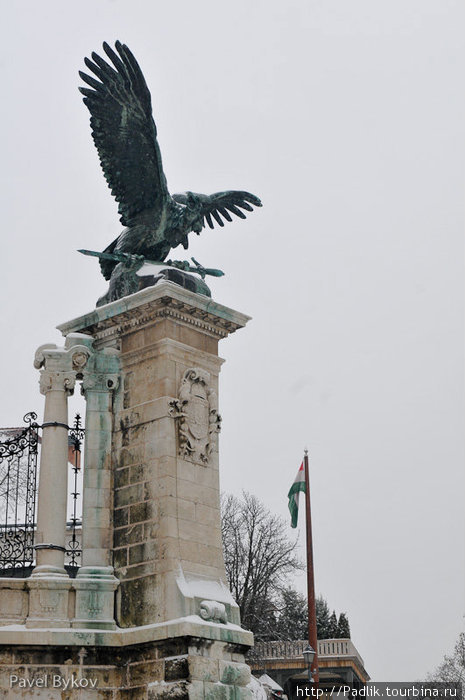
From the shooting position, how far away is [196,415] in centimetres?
1053

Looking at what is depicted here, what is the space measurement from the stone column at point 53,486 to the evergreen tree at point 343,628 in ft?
129

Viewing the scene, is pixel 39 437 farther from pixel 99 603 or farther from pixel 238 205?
pixel 238 205

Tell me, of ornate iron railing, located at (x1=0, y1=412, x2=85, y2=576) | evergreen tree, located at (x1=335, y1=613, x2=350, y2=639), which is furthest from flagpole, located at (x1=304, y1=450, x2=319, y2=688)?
evergreen tree, located at (x1=335, y1=613, x2=350, y2=639)

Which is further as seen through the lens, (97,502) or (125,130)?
(125,130)

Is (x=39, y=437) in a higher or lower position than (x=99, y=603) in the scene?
higher

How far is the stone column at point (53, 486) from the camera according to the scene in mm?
9820

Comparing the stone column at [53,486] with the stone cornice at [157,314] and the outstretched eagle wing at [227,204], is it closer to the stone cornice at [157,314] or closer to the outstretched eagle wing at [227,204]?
the stone cornice at [157,314]

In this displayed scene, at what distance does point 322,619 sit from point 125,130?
145 feet

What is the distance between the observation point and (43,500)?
10.3 metres

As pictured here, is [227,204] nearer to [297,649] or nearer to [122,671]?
[122,671]

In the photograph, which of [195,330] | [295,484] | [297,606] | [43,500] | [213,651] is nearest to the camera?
[213,651]

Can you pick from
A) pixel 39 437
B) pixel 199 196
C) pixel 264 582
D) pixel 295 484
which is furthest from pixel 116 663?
pixel 264 582

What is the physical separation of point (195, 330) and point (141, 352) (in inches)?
26.5

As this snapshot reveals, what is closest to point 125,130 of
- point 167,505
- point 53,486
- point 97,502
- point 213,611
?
point 53,486
